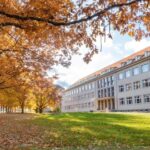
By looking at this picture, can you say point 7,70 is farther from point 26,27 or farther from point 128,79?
point 128,79

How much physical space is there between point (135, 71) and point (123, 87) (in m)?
7.29

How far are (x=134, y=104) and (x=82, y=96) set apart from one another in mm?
45201

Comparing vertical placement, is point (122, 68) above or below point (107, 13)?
above

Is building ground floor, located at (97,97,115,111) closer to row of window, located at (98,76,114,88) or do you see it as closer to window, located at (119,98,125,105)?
row of window, located at (98,76,114,88)

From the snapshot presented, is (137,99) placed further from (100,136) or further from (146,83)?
(100,136)

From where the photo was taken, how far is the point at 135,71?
75.5 m

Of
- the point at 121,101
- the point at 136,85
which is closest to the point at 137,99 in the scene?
the point at 136,85

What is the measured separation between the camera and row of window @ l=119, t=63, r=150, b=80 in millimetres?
70750

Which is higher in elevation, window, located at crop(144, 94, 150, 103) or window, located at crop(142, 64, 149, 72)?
window, located at crop(142, 64, 149, 72)

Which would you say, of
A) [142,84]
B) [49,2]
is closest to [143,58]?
[142,84]

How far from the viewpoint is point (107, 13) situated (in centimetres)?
987

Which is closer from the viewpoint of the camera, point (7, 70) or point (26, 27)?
point (26, 27)

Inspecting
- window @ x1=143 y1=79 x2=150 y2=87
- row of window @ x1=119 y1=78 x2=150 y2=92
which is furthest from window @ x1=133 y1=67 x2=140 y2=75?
window @ x1=143 y1=79 x2=150 y2=87

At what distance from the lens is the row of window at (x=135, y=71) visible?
232 feet
